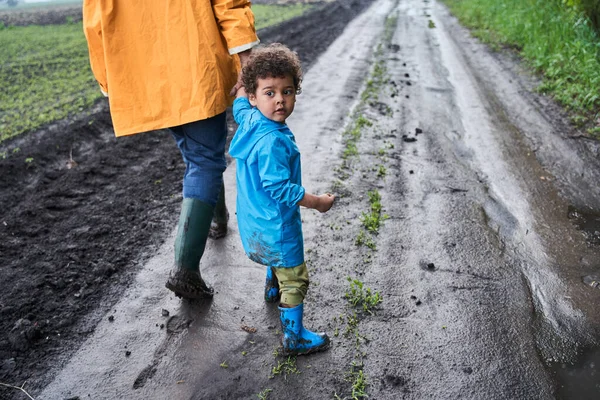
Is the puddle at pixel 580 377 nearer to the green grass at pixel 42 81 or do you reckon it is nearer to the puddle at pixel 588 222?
the puddle at pixel 588 222

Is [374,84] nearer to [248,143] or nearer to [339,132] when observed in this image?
[339,132]

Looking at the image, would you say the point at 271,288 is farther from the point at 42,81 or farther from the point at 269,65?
the point at 42,81

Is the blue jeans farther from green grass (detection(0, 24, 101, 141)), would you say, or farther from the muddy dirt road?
green grass (detection(0, 24, 101, 141))

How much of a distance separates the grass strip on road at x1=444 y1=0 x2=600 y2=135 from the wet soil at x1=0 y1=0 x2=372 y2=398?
453 cm

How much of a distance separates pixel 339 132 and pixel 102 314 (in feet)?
11.0

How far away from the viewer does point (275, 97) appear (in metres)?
2.06

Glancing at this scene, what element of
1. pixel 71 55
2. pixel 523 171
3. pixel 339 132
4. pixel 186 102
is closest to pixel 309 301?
pixel 186 102

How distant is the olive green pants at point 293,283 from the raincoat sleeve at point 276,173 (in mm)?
381

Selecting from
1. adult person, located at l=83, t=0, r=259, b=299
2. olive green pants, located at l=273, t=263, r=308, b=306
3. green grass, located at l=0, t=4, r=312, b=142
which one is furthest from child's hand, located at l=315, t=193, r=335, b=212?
green grass, located at l=0, t=4, r=312, b=142

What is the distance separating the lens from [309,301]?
8.95 feet

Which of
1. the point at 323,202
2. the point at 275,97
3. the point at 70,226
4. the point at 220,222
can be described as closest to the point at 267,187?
the point at 323,202

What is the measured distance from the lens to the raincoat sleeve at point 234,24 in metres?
2.31

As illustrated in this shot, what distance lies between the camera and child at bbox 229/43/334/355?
200 centimetres

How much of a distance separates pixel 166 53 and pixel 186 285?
118 cm
